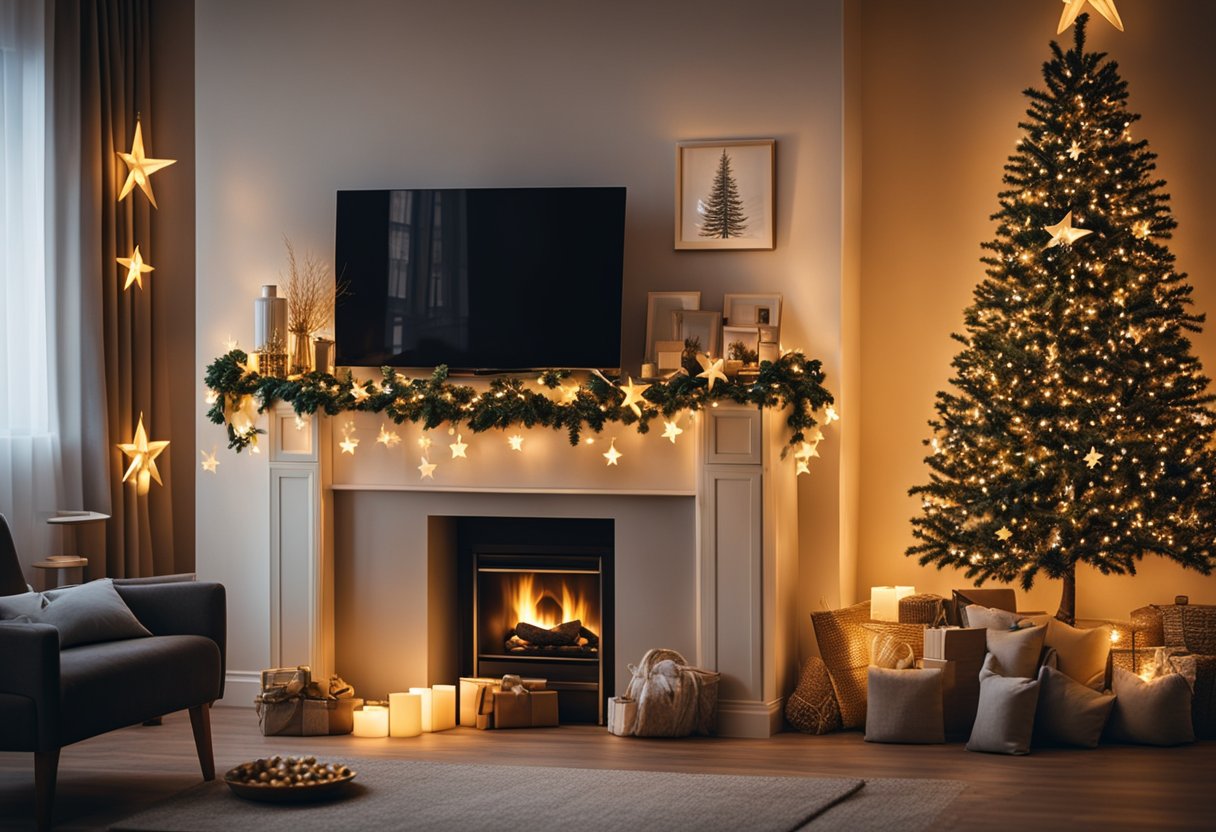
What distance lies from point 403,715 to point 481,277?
175 cm

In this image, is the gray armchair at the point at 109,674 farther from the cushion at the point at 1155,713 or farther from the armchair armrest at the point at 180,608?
the cushion at the point at 1155,713

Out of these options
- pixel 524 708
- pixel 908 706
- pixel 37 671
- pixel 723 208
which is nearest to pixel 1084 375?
pixel 908 706

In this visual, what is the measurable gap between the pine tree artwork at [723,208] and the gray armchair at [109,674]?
7.83 feet

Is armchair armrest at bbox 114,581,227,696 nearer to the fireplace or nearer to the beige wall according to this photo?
the fireplace

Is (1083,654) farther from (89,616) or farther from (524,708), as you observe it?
(89,616)

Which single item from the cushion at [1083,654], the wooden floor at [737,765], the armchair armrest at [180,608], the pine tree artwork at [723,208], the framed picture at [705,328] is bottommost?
the wooden floor at [737,765]

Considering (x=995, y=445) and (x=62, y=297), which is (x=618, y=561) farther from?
(x=62, y=297)

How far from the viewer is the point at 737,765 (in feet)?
16.1

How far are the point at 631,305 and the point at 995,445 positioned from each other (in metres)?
1.55

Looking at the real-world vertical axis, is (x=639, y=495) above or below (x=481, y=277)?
below

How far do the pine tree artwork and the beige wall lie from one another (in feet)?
2.59

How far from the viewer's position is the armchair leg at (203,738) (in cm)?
465

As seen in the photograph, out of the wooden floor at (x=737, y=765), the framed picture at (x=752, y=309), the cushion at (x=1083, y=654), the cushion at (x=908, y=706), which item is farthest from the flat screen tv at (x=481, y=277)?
the cushion at (x=1083, y=654)

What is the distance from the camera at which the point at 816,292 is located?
5637 millimetres
